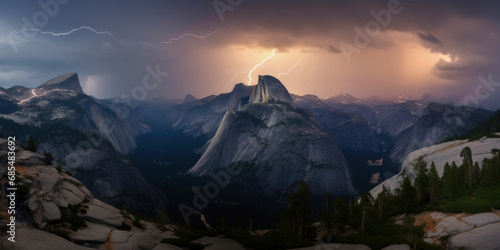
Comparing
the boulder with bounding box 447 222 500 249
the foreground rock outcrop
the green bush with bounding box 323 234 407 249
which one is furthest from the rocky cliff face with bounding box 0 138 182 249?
the foreground rock outcrop

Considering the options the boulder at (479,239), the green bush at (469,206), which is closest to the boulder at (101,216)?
the boulder at (479,239)

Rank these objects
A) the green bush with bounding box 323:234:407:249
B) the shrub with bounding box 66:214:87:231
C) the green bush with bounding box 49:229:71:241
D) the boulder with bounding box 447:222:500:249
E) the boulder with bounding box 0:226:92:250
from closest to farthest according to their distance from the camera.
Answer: the boulder with bounding box 0:226:92:250 → the green bush with bounding box 49:229:71:241 → the boulder with bounding box 447:222:500:249 → the shrub with bounding box 66:214:87:231 → the green bush with bounding box 323:234:407:249

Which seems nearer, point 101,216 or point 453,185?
point 101,216

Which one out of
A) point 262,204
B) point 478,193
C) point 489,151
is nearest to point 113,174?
point 262,204

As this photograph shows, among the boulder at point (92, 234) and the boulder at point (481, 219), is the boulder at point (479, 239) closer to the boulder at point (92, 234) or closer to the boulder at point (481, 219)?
the boulder at point (481, 219)

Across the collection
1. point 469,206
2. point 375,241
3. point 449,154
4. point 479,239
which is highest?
point 449,154

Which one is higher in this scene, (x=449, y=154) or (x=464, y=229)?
(x=449, y=154)

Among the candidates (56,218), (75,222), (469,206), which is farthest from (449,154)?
(56,218)

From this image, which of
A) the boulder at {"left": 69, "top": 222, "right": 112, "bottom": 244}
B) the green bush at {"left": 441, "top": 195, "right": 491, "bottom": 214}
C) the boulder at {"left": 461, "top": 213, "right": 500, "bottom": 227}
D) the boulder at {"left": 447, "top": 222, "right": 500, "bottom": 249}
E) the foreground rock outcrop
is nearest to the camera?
Answer: the boulder at {"left": 69, "top": 222, "right": 112, "bottom": 244}

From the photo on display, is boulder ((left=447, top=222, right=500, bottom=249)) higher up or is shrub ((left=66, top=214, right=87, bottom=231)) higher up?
shrub ((left=66, top=214, right=87, bottom=231))

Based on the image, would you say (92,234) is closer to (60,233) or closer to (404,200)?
(60,233)

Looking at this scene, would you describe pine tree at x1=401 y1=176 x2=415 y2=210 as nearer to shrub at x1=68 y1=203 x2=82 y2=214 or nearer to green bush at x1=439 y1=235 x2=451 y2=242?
green bush at x1=439 y1=235 x2=451 y2=242

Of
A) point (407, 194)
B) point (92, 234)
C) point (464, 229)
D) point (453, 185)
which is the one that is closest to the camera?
point (92, 234)
